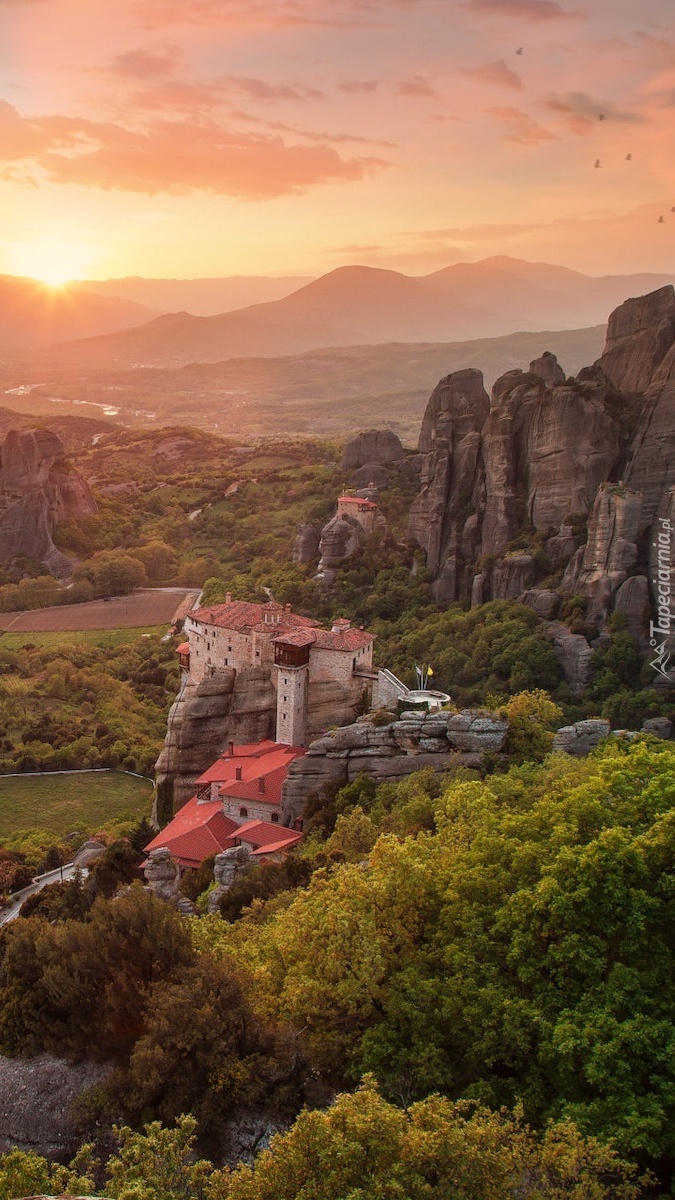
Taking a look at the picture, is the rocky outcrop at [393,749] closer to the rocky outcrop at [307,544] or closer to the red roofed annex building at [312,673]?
the red roofed annex building at [312,673]

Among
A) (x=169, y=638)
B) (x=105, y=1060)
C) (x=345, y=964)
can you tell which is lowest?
(x=169, y=638)

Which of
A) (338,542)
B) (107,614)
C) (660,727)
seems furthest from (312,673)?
(107,614)

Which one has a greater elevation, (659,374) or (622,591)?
(659,374)

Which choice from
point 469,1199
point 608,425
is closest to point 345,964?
point 469,1199

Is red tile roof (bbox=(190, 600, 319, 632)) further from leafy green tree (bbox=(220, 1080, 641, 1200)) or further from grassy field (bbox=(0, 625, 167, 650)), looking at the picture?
grassy field (bbox=(0, 625, 167, 650))

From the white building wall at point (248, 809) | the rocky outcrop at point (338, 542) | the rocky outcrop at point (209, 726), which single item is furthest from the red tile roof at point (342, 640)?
the rocky outcrop at point (338, 542)

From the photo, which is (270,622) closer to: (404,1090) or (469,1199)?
(404,1090)

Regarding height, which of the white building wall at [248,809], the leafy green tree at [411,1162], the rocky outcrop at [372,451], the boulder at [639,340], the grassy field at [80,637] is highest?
the boulder at [639,340]

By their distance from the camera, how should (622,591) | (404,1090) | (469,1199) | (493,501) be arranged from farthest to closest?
1. (493,501)
2. (622,591)
3. (404,1090)
4. (469,1199)
